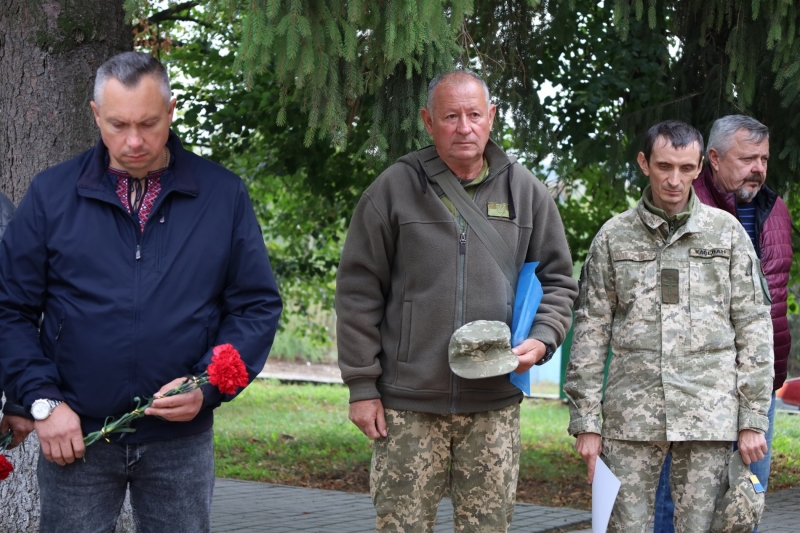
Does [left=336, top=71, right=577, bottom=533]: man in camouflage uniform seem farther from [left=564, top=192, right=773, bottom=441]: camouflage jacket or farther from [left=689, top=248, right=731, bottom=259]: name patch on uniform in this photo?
[left=689, top=248, right=731, bottom=259]: name patch on uniform

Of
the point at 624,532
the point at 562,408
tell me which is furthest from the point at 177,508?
the point at 562,408

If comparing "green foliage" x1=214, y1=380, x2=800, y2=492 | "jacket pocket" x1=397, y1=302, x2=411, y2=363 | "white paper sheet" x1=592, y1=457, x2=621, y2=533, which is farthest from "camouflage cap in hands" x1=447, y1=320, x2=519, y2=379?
"green foliage" x1=214, y1=380, x2=800, y2=492

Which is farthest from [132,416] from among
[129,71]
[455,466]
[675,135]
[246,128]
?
[246,128]

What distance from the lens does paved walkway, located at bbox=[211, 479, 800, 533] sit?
6.32 metres

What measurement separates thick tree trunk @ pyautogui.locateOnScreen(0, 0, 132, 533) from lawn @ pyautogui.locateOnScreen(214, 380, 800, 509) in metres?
3.48

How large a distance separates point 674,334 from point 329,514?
3667 mm

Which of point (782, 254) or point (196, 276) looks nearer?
point (196, 276)

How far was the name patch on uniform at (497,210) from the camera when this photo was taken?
3688mm

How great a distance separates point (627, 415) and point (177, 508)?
166 centimetres

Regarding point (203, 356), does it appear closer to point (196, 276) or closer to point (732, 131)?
point (196, 276)

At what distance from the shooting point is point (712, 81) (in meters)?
7.19

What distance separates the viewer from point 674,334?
3.76m

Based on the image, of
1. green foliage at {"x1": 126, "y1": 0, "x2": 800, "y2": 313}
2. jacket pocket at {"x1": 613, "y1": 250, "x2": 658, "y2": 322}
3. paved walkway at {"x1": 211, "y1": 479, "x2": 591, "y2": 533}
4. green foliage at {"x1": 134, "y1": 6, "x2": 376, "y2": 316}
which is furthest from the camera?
green foliage at {"x1": 134, "y1": 6, "x2": 376, "y2": 316}

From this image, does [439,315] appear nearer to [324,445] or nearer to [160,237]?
[160,237]
